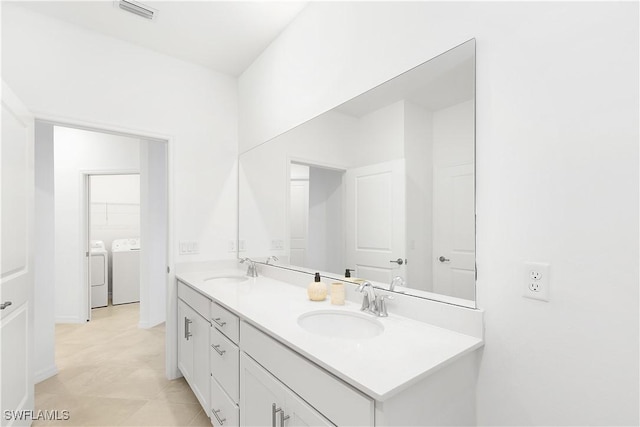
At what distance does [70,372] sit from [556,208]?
3.46 meters

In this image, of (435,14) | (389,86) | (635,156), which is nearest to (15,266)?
(389,86)

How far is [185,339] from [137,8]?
2221 millimetres

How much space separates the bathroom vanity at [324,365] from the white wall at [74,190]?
2930 millimetres

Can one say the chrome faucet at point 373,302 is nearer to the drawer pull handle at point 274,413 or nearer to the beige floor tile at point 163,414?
the drawer pull handle at point 274,413

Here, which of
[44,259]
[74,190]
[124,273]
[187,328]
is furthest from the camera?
[124,273]

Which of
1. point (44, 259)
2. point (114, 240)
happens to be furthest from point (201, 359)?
point (114, 240)

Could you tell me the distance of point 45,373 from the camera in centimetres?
243

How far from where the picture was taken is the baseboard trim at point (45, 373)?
239cm

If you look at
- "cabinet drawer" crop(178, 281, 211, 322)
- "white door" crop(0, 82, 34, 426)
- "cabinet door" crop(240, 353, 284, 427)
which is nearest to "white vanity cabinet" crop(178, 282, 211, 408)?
"cabinet drawer" crop(178, 281, 211, 322)

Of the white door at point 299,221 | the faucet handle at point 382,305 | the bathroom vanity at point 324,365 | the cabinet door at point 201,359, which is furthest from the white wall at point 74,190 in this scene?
the faucet handle at point 382,305

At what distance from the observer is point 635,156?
77 centimetres

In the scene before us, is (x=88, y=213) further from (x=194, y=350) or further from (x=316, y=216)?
(x=316, y=216)

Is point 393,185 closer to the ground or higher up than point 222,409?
higher up

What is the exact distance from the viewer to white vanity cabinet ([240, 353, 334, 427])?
38.7 inches
